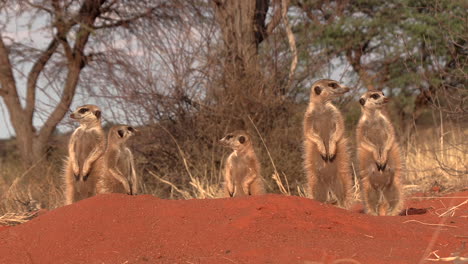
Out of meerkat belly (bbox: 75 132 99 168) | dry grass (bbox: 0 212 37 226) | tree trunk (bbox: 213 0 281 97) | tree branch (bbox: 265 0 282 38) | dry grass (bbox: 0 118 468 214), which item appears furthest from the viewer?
tree branch (bbox: 265 0 282 38)

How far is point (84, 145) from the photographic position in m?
5.95

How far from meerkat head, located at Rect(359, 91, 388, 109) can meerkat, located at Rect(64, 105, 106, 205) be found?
2.26 metres

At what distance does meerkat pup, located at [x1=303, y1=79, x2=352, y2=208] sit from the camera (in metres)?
5.74

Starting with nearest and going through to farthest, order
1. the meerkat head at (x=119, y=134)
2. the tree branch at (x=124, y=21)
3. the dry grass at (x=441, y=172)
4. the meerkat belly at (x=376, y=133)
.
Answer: the meerkat belly at (x=376, y=133) < the meerkat head at (x=119, y=134) < the dry grass at (x=441, y=172) < the tree branch at (x=124, y=21)

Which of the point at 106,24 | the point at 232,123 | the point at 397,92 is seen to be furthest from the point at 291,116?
the point at 397,92

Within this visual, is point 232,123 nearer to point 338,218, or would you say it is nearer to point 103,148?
point 103,148

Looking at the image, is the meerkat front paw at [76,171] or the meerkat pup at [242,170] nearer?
the meerkat front paw at [76,171]

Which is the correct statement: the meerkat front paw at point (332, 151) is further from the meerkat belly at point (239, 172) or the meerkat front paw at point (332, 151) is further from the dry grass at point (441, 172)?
the dry grass at point (441, 172)

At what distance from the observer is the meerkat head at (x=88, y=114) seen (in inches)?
234

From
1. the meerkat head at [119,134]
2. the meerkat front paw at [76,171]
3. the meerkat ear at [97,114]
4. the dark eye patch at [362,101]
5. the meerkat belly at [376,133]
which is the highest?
the meerkat ear at [97,114]

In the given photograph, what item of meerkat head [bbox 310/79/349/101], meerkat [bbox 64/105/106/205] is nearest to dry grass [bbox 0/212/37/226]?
meerkat [bbox 64/105/106/205]

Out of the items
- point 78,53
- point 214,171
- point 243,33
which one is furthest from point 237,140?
point 78,53

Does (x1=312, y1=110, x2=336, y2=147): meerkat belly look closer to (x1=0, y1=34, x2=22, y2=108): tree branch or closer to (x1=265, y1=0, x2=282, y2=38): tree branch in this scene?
(x1=265, y1=0, x2=282, y2=38): tree branch


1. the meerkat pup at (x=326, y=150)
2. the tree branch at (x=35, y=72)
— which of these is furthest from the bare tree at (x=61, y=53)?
the meerkat pup at (x=326, y=150)
